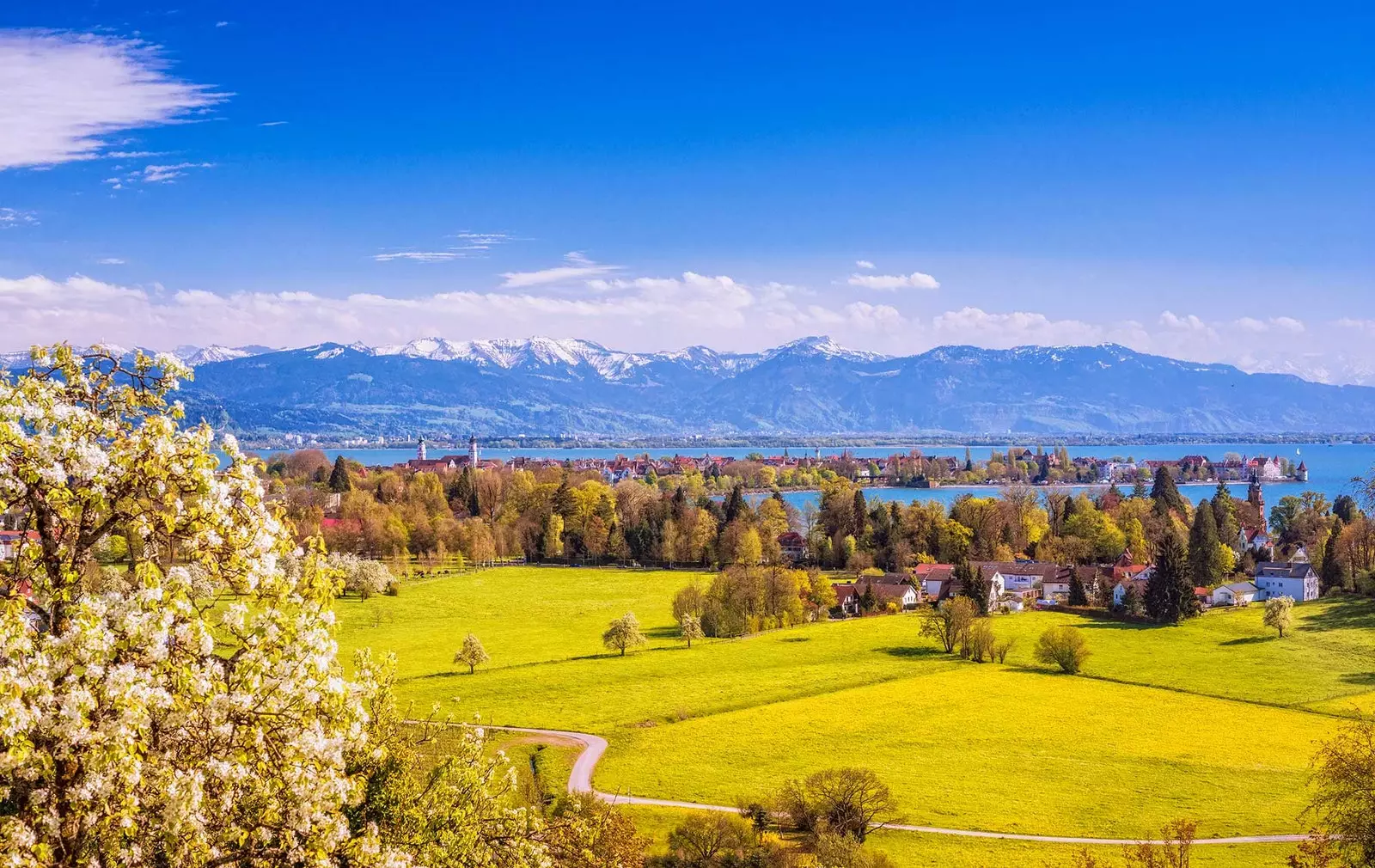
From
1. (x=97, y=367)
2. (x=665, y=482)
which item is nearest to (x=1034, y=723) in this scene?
(x=97, y=367)

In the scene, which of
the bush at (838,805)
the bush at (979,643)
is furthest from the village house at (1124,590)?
the bush at (838,805)

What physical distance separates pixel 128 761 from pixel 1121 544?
98624mm

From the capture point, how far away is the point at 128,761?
6066 mm

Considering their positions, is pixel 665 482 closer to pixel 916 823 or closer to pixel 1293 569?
pixel 1293 569

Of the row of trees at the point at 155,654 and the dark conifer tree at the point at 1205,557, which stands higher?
the row of trees at the point at 155,654

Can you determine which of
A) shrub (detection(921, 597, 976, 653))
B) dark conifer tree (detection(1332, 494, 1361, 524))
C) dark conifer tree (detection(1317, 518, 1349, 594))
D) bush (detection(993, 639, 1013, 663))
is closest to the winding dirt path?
shrub (detection(921, 597, 976, 653))

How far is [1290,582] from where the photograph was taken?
262 ft

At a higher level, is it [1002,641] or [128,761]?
[128,761]

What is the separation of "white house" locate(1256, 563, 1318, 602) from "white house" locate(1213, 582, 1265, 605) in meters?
1.51

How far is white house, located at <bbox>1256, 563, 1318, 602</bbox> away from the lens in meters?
79.2

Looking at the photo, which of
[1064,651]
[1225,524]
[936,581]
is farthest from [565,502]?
[1064,651]

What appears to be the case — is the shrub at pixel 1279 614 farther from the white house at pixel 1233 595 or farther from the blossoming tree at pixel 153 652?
the blossoming tree at pixel 153 652

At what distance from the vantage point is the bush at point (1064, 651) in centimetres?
5497

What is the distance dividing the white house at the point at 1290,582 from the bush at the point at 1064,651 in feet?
105
